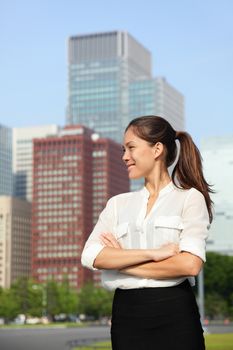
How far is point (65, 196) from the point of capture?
187125mm

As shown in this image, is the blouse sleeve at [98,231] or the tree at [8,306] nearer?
the blouse sleeve at [98,231]

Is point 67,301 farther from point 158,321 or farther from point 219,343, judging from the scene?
point 158,321

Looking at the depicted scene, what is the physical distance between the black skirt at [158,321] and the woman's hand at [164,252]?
0.39ft

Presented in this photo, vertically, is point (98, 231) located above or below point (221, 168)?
below

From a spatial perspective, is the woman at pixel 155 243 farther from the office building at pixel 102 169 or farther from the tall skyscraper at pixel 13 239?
the office building at pixel 102 169

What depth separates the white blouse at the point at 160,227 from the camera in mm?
3270

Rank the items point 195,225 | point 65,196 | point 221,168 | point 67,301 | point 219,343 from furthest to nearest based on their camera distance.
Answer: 1. point 65,196
2. point 67,301
3. point 221,168
4. point 219,343
5. point 195,225

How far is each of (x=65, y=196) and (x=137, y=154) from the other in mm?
184125

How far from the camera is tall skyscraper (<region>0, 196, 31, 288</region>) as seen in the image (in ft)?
611

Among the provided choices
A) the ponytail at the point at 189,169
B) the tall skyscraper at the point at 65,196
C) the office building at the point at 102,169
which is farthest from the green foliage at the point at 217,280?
the office building at the point at 102,169

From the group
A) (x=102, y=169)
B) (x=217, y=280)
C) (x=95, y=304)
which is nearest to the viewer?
(x=217, y=280)

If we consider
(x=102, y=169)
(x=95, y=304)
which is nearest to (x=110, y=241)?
(x=95, y=304)

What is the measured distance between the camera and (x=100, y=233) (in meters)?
3.46

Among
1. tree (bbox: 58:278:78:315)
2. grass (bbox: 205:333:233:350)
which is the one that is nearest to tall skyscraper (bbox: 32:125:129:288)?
tree (bbox: 58:278:78:315)
